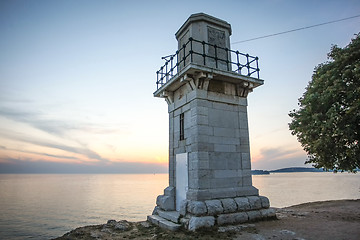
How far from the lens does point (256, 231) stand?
26.6ft

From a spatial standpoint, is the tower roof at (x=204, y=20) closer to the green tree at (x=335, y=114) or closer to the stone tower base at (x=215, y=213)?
the green tree at (x=335, y=114)

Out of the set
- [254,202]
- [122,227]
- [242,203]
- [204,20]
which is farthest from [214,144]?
[204,20]

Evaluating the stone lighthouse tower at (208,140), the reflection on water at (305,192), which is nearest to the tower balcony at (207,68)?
the stone lighthouse tower at (208,140)

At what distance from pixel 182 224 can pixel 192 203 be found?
85 cm

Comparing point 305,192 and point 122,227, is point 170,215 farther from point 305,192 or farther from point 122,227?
point 305,192

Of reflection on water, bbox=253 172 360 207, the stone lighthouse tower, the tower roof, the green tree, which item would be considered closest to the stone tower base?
the stone lighthouse tower

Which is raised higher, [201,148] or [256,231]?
[201,148]

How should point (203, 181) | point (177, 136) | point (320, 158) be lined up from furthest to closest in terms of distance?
point (320, 158), point (177, 136), point (203, 181)

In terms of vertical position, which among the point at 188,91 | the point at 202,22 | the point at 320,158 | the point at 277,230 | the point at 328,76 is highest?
the point at 202,22

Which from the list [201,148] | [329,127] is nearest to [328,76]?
[329,127]

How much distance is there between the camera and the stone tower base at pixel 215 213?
27.9ft

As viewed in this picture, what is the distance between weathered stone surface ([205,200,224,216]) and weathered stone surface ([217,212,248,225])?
8.3 inches

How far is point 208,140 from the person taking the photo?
987 cm

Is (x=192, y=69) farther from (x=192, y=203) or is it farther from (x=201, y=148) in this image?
(x=192, y=203)
